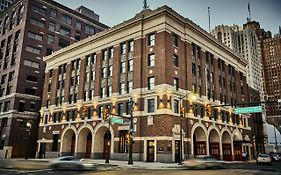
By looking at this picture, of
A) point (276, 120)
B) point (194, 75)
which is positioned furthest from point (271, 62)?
point (194, 75)

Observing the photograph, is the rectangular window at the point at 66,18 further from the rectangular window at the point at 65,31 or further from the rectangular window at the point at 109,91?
the rectangular window at the point at 109,91

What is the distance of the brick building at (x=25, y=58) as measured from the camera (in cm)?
5762

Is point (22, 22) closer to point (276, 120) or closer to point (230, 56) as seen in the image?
point (230, 56)

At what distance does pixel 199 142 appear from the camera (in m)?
43.4

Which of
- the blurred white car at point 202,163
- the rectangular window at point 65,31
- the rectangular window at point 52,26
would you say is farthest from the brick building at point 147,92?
the rectangular window at point 65,31

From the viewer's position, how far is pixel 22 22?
208 feet

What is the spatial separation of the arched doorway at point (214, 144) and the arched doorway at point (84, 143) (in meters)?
22.2

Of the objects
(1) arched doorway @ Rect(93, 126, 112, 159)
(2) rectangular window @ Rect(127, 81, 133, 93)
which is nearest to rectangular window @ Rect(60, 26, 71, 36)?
(1) arched doorway @ Rect(93, 126, 112, 159)

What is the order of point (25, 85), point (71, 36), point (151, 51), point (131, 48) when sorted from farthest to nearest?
point (71, 36), point (25, 85), point (131, 48), point (151, 51)

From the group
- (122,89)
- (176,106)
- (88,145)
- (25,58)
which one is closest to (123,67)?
(122,89)

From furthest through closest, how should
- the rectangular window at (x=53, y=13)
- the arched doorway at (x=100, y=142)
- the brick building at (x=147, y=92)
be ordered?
the rectangular window at (x=53, y=13) → the arched doorway at (x=100, y=142) → the brick building at (x=147, y=92)

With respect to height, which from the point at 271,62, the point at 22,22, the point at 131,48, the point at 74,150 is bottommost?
the point at 74,150

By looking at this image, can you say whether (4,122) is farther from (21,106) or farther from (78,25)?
(78,25)

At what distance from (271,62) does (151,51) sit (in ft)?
586
